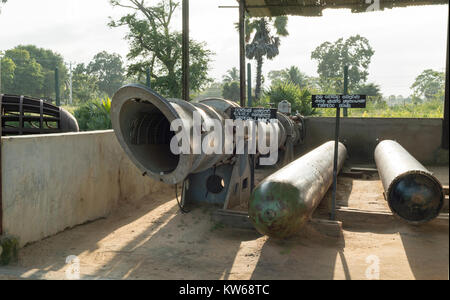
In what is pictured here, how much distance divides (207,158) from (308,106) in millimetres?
14914

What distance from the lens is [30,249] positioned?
5.70 m

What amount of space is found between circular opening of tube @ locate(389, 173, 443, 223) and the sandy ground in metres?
0.27

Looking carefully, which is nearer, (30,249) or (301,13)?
(30,249)

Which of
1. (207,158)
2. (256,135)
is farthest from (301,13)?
(207,158)

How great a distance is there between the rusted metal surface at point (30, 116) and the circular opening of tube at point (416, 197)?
23.4 ft

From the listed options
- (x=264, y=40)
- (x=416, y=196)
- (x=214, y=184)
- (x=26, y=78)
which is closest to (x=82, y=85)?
(x=26, y=78)

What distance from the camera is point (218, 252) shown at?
5.66 m

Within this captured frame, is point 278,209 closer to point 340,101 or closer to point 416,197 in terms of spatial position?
point 416,197

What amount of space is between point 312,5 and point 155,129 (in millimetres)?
7009

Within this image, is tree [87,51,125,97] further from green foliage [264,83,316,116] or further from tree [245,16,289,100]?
green foliage [264,83,316,116]

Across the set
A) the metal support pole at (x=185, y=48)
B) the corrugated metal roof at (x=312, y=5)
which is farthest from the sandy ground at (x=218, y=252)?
the corrugated metal roof at (x=312, y=5)

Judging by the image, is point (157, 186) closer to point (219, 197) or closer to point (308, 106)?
point (219, 197)

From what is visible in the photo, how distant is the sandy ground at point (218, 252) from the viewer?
4.73 metres

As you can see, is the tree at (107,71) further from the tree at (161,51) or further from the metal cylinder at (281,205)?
the metal cylinder at (281,205)
